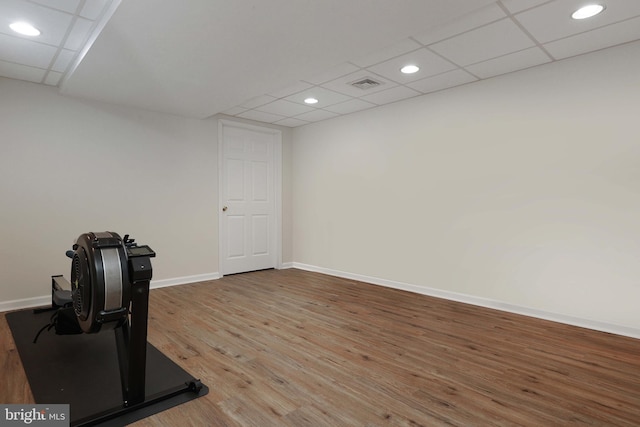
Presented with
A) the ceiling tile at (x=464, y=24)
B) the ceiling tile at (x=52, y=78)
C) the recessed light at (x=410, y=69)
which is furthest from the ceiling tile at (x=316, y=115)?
the ceiling tile at (x=52, y=78)

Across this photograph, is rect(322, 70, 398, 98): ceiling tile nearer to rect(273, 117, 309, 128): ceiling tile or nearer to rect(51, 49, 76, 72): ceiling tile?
rect(273, 117, 309, 128): ceiling tile

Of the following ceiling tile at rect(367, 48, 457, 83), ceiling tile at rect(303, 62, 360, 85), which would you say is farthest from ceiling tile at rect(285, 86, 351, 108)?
ceiling tile at rect(367, 48, 457, 83)

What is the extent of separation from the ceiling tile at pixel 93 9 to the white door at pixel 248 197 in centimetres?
264

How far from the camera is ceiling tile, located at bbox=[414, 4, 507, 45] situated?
247 centimetres

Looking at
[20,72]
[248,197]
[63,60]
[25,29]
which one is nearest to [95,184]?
[20,72]

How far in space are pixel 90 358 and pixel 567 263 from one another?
4.02 m

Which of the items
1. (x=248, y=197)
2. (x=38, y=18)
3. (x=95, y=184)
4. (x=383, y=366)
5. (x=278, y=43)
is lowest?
(x=383, y=366)

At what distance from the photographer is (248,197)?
219 inches

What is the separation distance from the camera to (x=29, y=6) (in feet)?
7.72

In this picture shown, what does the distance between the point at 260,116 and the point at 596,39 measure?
3.97 meters

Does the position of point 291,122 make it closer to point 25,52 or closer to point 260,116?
point 260,116

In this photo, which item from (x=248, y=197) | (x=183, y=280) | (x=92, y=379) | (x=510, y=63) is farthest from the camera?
A: (x=248, y=197)

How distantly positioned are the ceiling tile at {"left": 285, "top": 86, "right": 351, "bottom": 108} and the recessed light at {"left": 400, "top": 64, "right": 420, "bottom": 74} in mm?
A: 944

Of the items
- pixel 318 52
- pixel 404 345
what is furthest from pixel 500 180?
pixel 318 52
